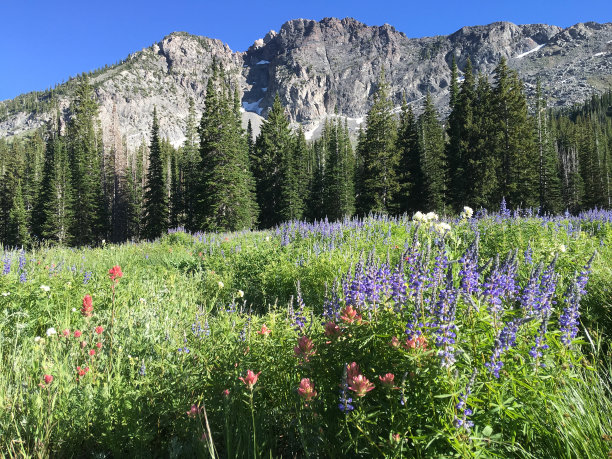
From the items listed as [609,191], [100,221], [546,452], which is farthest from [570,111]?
[546,452]

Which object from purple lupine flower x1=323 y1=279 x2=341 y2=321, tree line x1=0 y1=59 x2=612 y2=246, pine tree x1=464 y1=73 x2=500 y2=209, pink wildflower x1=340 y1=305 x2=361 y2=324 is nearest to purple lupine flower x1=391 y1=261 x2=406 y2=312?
pink wildflower x1=340 y1=305 x2=361 y2=324

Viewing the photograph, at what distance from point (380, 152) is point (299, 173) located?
17.5 m

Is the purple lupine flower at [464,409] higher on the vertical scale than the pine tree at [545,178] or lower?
lower

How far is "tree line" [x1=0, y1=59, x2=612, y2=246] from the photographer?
2780cm

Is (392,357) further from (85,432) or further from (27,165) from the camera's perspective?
(27,165)

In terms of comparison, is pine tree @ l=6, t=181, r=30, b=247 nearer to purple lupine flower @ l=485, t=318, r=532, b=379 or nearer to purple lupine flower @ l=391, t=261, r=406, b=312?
purple lupine flower @ l=391, t=261, r=406, b=312

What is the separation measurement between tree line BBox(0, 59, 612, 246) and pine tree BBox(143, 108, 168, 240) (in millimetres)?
129

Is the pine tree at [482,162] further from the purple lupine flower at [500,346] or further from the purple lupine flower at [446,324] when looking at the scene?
the purple lupine flower at [446,324]

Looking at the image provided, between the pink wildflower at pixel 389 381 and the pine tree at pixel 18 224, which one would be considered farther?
the pine tree at pixel 18 224

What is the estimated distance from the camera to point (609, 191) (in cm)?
4812

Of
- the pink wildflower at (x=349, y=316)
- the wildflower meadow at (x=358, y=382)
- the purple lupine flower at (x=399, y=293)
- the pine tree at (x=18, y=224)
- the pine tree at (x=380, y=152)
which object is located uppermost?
the pine tree at (x=380, y=152)

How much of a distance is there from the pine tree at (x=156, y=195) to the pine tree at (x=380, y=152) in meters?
24.4

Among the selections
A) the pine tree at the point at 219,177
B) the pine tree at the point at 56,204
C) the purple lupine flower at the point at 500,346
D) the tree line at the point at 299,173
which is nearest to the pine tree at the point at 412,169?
the tree line at the point at 299,173

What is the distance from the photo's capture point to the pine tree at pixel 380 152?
1208 inches
